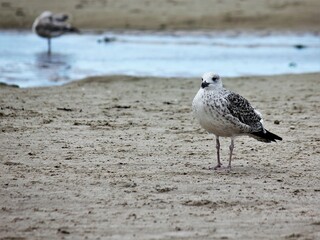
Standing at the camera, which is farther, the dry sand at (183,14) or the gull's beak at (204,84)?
the dry sand at (183,14)

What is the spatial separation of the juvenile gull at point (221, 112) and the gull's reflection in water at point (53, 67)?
714 centimetres

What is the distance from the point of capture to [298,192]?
7.75m

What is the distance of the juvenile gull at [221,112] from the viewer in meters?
8.46

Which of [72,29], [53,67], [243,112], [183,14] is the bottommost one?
[53,67]

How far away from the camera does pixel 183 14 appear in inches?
1010

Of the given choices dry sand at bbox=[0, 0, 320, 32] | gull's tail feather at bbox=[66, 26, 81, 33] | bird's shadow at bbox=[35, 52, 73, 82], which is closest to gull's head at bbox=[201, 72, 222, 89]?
bird's shadow at bbox=[35, 52, 73, 82]

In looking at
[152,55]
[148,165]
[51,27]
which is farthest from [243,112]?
[51,27]

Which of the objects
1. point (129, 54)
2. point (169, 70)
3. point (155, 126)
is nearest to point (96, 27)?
Result: point (129, 54)

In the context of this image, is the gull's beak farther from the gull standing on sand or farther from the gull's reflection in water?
the gull standing on sand

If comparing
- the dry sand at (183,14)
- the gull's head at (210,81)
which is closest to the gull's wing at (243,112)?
the gull's head at (210,81)

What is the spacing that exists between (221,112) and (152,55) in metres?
11.5

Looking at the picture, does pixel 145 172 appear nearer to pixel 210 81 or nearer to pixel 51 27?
pixel 210 81

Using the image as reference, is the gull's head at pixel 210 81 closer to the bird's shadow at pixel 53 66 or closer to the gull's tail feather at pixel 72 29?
the bird's shadow at pixel 53 66

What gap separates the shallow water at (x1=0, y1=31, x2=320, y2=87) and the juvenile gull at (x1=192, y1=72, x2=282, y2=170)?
6.92m
